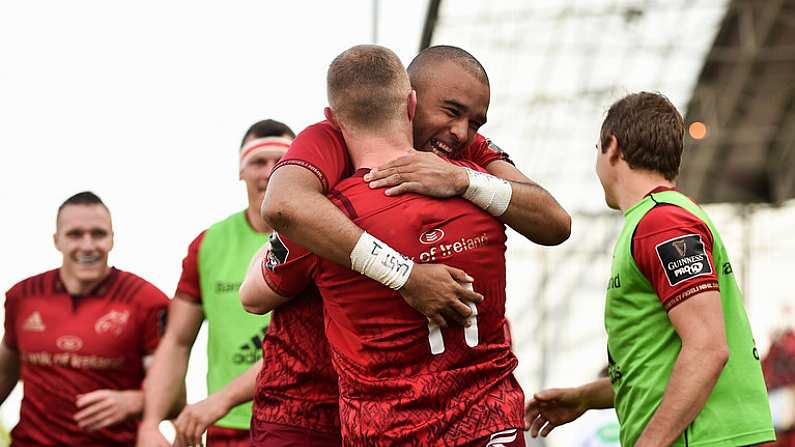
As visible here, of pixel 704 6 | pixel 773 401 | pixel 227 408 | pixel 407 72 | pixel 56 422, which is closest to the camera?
pixel 407 72

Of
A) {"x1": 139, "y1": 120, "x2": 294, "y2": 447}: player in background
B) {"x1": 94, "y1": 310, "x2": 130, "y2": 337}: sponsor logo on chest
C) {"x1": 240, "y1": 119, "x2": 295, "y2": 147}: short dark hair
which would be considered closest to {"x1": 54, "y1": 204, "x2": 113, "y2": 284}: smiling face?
{"x1": 94, "y1": 310, "x2": 130, "y2": 337}: sponsor logo on chest

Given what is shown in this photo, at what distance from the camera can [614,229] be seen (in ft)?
72.2

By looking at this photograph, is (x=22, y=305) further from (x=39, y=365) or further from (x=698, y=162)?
(x=698, y=162)

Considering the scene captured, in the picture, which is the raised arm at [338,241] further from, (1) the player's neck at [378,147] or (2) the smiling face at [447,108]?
(2) the smiling face at [447,108]

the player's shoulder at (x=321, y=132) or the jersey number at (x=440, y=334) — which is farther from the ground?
the player's shoulder at (x=321, y=132)

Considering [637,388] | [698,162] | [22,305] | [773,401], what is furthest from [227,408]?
[698,162]

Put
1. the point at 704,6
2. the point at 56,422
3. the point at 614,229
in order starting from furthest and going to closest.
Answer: the point at 614,229, the point at 704,6, the point at 56,422

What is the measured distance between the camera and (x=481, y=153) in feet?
11.1

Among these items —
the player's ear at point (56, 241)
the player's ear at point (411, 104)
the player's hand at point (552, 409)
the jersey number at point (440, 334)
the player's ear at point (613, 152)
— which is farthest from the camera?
the player's ear at point (56, 241)

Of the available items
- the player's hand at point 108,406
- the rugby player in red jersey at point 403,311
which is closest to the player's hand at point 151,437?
the player's hand at point 108,406

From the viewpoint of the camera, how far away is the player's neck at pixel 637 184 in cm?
346

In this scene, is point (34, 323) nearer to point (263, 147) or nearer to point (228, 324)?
point (228, 324)

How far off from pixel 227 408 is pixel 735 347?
1824 mm

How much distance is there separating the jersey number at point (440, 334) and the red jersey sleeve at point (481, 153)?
0.57 meters
